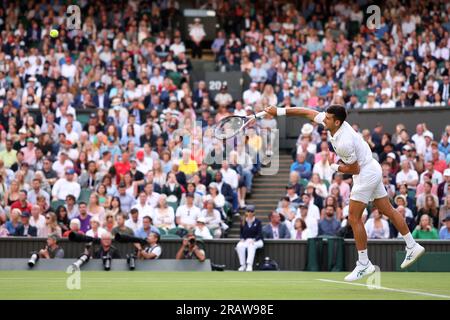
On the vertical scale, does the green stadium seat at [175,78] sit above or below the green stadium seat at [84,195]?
above

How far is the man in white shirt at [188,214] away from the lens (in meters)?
22.2

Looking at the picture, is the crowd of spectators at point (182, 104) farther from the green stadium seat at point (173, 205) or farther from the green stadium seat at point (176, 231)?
the green stadium seat at point (176, 231)

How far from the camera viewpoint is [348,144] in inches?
492

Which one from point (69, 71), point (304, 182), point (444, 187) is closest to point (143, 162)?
point (304, 182)

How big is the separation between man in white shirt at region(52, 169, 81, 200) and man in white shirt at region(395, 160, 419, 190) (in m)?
7.78

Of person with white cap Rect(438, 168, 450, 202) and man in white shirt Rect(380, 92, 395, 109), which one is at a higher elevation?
man in white shirt Rect(380, 92, 395, 109)

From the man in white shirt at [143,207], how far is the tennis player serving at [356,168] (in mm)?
10054

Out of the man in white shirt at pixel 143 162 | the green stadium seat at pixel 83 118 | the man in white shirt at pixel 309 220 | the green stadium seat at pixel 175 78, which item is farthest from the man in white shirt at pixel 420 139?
the green stadium seat at pixel 83 118

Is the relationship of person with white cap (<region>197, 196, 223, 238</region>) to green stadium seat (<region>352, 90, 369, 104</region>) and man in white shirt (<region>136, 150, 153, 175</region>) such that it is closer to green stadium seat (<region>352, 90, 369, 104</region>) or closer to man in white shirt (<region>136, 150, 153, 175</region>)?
man in white shirt (<region>136, 150, 153, 175</region>)

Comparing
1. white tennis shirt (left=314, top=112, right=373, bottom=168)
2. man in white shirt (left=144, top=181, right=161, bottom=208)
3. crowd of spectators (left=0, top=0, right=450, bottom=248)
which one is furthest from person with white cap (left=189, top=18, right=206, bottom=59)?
white tennis shirt (left=314, top=112, right=373, bottom=168)

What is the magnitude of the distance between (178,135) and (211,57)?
9580mm

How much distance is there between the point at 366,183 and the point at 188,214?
32.8ft

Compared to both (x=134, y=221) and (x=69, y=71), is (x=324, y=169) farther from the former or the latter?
(x=69, y=71)

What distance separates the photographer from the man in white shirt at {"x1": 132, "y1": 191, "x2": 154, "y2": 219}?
22406mm
